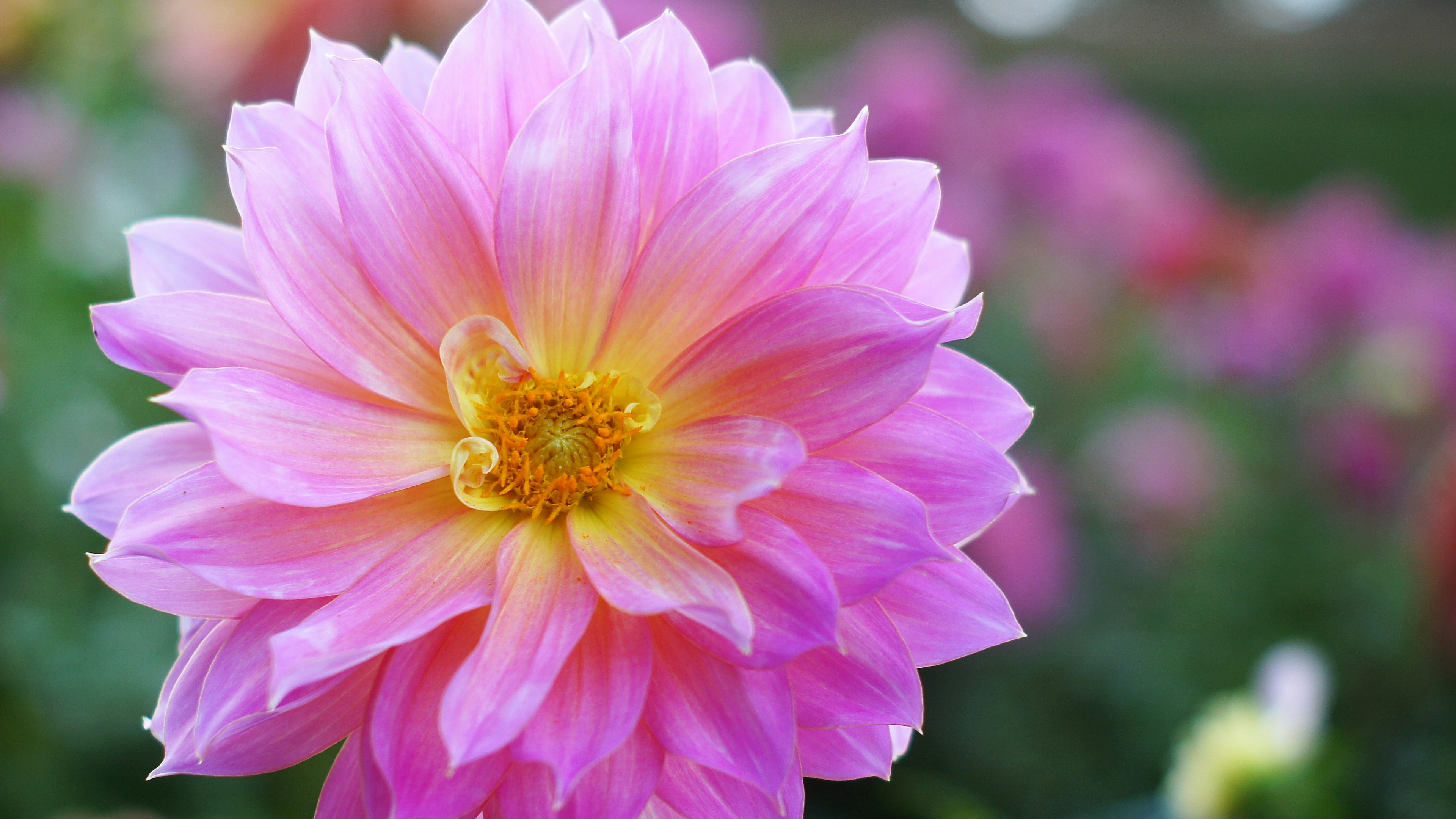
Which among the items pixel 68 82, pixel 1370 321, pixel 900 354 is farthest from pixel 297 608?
pixel 1370 321

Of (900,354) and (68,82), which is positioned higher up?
(68,82)

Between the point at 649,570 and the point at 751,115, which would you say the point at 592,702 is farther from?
the point at 751,115

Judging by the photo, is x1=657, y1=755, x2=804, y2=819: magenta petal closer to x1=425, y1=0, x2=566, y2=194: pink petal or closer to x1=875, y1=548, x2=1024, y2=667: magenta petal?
x1=875, y1=548, x2=1024, y2=667: magenta petal

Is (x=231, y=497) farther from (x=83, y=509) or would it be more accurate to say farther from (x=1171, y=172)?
(x=1171, y=172)

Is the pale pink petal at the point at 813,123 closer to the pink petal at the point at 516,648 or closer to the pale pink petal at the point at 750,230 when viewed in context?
the pale pink petal at the point at 750,230

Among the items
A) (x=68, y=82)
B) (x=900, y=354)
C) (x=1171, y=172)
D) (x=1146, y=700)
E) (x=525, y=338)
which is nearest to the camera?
(x=900, y=354)

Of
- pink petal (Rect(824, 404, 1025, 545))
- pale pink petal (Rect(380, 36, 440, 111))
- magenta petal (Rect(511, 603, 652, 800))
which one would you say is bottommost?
magenta petal (Rect(511, 603, 652, 800))

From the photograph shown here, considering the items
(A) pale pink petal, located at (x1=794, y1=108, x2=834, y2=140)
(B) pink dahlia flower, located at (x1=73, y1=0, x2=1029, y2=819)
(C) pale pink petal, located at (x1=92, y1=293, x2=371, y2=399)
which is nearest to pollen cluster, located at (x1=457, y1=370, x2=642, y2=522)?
(B) pink dahlia flower, located at (x1=73, y1=0, x2=1029, y2=819)
